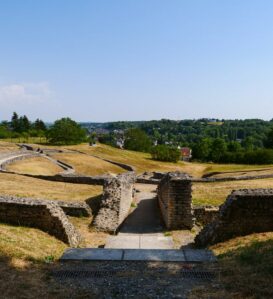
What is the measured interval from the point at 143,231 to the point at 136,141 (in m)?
96.7

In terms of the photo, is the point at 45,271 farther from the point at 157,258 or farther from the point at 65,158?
the point at 65,158

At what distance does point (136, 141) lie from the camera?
11325 centimetres

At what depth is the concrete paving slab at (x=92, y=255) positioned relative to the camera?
962cm

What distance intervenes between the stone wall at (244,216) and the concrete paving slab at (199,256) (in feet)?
6.73

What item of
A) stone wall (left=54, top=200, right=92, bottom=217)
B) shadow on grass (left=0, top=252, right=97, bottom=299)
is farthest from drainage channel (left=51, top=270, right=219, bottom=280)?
stone wall (left=54, top=200, right=92, bottom=217)

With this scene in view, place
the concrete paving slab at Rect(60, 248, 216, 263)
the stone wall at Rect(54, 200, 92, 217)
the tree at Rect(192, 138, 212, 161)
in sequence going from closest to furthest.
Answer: the concrete paving slab at Rect(60, 248, 216, 263) → the stone wall at Rect(54, 200, 92, 217) → the tree at Rect(192, 138, 212, 161)

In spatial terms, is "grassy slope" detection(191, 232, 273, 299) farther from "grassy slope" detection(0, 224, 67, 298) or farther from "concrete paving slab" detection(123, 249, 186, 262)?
"grassy slope" detection(0, 224, 67, 298)

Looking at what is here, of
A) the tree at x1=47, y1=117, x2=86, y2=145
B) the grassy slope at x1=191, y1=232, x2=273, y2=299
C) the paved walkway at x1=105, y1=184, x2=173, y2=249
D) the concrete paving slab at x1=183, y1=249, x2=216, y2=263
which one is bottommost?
the paved walkway at x1=105, y1=184, x2=173, y2=249

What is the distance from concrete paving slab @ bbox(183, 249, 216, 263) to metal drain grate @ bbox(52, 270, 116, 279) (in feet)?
6.78

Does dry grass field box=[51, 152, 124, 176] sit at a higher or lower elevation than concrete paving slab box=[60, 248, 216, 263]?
lower

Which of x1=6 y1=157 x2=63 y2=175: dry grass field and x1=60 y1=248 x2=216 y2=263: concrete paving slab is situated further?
x1=6 y1=157 x2=63 y2=175: dry grass field

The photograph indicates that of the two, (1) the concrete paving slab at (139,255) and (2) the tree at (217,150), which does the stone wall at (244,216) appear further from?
(2) the tree at (217,150)

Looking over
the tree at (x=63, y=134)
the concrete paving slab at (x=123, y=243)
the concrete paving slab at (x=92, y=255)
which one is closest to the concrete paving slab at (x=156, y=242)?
the concrete paving slab at (x=123, y=243)

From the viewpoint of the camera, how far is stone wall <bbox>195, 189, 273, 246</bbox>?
12.2 metres
